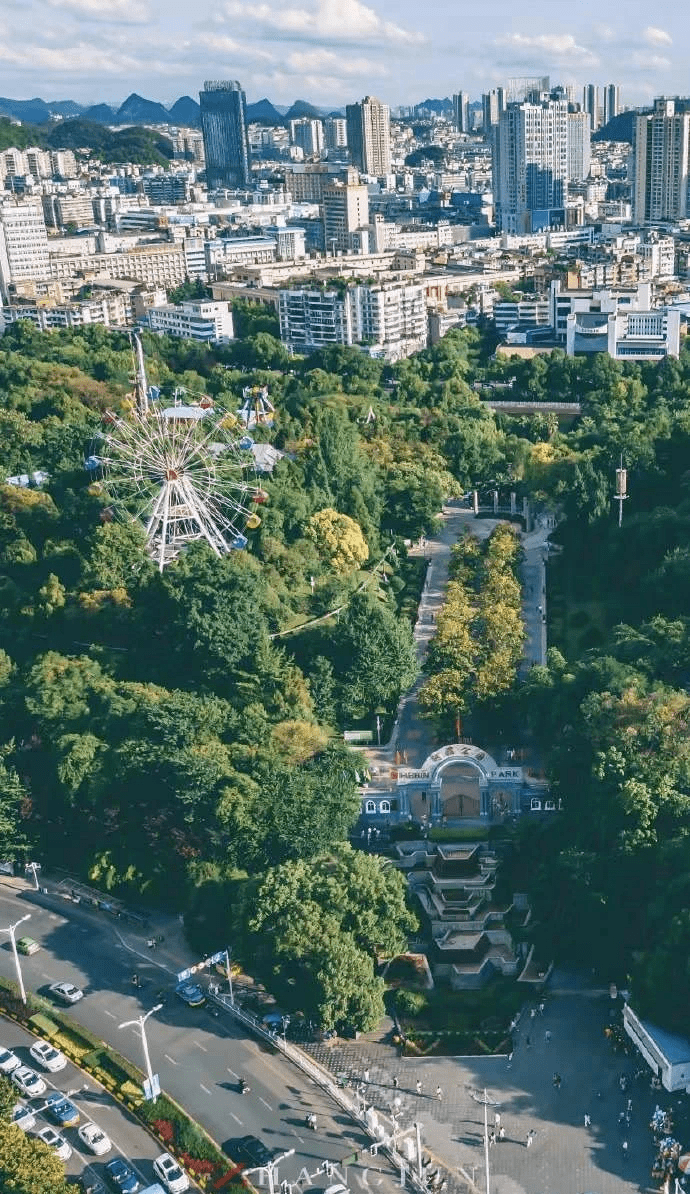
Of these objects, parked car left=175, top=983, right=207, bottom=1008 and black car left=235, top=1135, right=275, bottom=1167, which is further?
parked car left=175, top=983, right=207, bottom=1008

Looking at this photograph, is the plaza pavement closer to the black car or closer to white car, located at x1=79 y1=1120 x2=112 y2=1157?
the black car

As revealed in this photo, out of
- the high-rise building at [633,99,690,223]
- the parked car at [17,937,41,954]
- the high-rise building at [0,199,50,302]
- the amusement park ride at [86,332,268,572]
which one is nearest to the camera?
the parked car at [17,937,41,954]

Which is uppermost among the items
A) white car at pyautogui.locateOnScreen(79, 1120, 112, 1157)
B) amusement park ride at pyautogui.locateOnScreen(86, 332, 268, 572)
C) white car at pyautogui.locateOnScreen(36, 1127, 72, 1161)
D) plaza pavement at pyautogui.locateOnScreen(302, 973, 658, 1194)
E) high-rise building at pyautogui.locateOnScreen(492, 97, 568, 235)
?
high-rise building at pyautogui.locateOnScreen(492, 97, 568, 235)

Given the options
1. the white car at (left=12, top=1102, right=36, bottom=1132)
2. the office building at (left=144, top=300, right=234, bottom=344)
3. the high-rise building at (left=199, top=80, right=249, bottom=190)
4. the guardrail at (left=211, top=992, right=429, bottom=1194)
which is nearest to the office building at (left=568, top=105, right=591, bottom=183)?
the high-rise building at (left=199, top=80, right=249, bottom=190)

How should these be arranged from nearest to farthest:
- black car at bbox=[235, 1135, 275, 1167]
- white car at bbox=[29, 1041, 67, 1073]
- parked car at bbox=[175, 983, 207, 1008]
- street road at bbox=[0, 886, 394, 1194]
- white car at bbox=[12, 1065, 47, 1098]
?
black car at bbox=[235, 1135, 275, 1167] → street road at bbox=[0, 886, 394, 1194] → white car at bbox=[12, 1065, 47, 1098] → white car at bbox=[29, 1041, 67, 1073] → parked car at bbox=[175, 983, 207, 1008]

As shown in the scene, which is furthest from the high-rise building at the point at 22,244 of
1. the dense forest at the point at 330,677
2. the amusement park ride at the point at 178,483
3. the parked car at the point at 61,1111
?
the parked car at the point at 61,1111

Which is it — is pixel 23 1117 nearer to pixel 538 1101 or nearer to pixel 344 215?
pixel 538 1101

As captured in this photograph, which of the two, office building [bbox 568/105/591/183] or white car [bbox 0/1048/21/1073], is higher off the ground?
office building [bbox 568/105/591/183]
